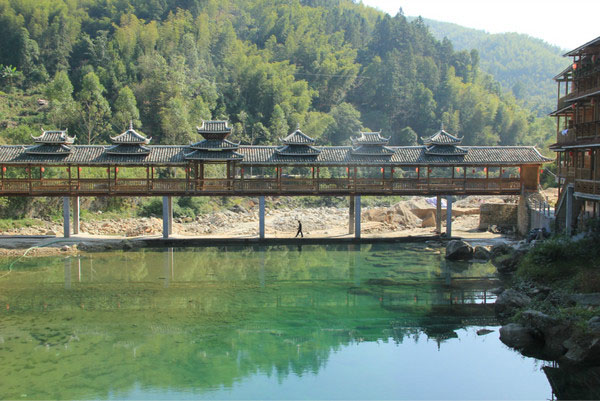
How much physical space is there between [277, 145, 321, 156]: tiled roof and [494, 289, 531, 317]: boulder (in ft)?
39.9

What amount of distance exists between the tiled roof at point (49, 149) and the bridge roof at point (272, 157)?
0.52ft

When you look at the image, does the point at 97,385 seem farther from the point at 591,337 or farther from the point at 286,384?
the point at 591,337

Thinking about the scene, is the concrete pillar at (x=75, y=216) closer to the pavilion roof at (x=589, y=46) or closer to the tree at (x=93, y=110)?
the tree at (x=93, y=110)

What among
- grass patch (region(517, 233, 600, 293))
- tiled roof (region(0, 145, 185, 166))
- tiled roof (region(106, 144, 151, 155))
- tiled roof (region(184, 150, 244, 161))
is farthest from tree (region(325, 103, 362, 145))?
grass patch (region(517, 233, 600, 293))

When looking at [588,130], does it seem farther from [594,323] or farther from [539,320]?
[594,323]

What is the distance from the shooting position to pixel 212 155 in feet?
81.9

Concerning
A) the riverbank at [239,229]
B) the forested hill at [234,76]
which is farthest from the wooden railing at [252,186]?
the forested hill at [234,76]

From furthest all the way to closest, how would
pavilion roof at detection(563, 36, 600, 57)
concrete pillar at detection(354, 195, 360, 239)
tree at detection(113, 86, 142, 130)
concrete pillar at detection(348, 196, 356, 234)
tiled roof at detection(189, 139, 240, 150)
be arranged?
tree at detection(113, 86, 142, 130)
concrete pillar at detection(348, 196, 356, 234)
concrete pillar at detection(354, 195, 360, 239)
tiled roof at detection(189, 139, 240, 150)
pavilion roof at detection(563, 36, 600, 57)

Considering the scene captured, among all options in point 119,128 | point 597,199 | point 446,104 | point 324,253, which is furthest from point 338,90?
point 597,199

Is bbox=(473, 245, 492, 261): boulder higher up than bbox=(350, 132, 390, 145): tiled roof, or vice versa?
bbox=(350, 132, 390, 145): tiled roof

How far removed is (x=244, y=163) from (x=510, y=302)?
1407cm

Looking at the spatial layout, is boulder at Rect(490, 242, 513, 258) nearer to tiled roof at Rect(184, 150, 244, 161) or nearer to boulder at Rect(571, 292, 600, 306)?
boulder at Rect(571, 292, 600, 306)

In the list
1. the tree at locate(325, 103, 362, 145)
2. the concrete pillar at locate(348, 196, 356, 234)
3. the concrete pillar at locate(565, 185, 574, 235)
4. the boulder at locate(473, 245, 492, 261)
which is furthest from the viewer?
the tree at locate(325, 103, 362, 145)

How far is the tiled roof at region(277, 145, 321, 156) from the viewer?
84.3 feet
